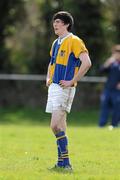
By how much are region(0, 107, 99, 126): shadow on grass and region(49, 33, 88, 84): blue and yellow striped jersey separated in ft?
53.7

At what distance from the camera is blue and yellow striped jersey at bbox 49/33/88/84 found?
31.7 feet

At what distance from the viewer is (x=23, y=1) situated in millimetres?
30484

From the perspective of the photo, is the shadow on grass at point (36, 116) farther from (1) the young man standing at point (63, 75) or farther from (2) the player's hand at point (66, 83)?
(2) the player's hand at point (66, 83)

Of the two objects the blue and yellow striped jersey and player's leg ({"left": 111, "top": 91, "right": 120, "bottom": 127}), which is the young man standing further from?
player's leg ({"left": 111, "top": 91, "right": 120, "bottom": 127})

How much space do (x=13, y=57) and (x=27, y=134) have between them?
1439cm

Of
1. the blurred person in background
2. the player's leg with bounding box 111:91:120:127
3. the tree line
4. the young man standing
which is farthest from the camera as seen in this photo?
the tree line

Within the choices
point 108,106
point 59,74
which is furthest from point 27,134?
point 59,74

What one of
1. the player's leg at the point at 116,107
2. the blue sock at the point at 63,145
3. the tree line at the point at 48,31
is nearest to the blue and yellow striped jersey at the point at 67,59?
the blue sock at the point at 63,145

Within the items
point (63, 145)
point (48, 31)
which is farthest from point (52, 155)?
point (48, 31)

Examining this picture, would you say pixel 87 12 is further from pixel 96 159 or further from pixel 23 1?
pixel 96 159

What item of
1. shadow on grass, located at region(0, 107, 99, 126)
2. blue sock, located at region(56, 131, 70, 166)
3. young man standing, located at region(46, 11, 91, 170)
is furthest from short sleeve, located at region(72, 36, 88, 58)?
shadow on grass, located at region(0, 107, 99, 126)

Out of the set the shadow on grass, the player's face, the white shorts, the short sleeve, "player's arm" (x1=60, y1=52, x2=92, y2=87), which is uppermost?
the shadow on grass

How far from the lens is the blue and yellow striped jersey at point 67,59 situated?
9648mm

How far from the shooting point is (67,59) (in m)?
9.66
